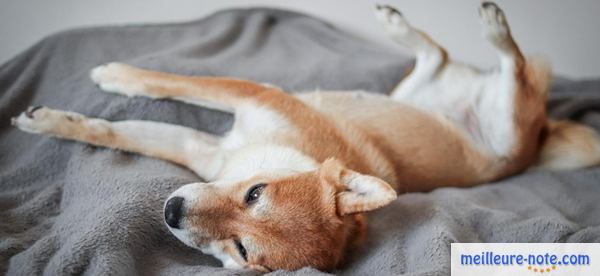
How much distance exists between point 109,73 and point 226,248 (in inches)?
38.8

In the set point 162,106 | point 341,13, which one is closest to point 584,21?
point 341,13

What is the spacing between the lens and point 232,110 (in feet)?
6.38

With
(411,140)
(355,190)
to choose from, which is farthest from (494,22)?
(355,190)

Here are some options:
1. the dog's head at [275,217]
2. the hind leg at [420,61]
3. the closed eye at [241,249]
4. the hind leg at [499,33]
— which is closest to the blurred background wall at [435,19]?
the hind leg at [420,61]

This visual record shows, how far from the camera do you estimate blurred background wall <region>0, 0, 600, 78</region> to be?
266cm

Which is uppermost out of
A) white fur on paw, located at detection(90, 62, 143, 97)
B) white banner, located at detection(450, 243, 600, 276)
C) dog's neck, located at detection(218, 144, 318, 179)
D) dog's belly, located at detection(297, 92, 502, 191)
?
white fur on paw, located at detection(90, 62, 143, 97)

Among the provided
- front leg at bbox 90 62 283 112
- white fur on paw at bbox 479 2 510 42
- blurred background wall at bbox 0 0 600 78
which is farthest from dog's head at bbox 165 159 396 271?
blurred background wall at bbox 0 0 600 78

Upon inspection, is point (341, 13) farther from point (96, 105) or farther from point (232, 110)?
point (96, 105)

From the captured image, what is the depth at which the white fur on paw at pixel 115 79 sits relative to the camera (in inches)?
75.3

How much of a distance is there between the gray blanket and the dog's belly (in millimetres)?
104

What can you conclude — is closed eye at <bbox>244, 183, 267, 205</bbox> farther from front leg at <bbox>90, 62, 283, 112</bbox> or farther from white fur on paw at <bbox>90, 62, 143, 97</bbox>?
white fur on paw at <bbox>90, 62, 143, 97</bbox>

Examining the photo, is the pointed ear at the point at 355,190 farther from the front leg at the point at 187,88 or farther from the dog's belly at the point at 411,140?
the front leg at the point at 187,88

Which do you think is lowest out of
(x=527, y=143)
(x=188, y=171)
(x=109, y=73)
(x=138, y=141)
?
(x=527, y=143)

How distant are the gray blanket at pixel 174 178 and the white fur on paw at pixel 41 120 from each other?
0.06m
